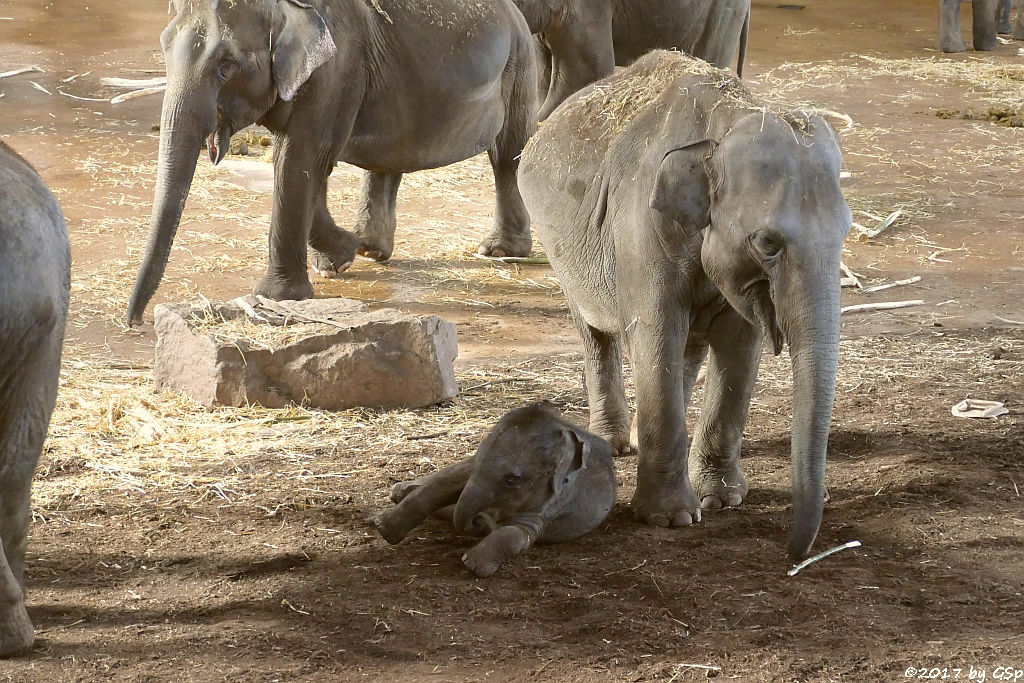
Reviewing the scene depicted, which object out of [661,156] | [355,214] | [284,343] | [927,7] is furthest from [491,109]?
[927,7]

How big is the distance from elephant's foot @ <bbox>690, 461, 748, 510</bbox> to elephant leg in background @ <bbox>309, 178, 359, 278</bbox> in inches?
157

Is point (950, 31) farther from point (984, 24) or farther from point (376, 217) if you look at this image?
point (376, 217)

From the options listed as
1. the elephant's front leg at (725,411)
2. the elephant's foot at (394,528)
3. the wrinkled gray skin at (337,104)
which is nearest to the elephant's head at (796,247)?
the elephant's front leg at (725,411)

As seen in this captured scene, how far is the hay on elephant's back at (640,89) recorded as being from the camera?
4.65 metres

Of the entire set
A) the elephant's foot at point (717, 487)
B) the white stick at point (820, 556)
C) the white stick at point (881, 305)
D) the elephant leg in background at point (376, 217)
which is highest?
the elephant leg in background at point (376, 217)

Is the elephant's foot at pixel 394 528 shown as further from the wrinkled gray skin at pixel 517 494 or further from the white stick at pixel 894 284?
the white stick at pixel 894 284

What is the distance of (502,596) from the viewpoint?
4215 millimetres

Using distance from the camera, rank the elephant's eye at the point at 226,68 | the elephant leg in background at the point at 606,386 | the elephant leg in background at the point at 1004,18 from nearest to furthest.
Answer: the elephant leg in background at the point at 606,386, the elephant's eye at the point at 226,68, the elephant leg in background at the point at 1004,18

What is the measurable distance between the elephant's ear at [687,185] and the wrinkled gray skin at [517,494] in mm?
843

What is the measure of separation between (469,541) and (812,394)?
133 centimetres

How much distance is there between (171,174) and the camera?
6.73 metres

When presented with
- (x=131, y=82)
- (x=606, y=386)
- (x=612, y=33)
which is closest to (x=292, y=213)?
(x=606, y=386)

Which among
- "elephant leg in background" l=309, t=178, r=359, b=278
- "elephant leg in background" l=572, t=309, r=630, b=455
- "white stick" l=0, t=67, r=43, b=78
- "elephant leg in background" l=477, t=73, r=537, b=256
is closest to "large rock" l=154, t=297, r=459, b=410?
"elephant leg in background" l=572, t=309, r=630, b=455

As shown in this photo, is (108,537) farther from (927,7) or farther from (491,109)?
(927,7)
